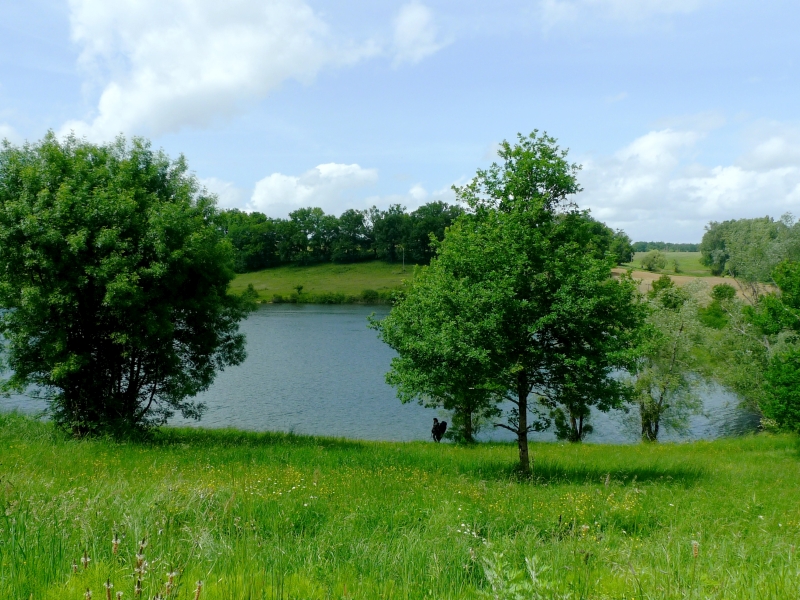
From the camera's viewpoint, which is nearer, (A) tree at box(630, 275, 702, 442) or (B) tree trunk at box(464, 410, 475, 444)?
(B) tree trunk at box(464, 410, 475, 444)

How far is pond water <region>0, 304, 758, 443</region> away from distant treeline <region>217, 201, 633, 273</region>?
65314 millimetres

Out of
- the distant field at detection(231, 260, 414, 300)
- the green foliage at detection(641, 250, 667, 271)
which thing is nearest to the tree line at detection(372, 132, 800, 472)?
the distant field at detection(231, 260, 414, 300)

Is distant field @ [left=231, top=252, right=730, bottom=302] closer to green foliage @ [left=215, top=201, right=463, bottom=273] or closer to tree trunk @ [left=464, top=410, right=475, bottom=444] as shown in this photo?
green foliage @ [left=215, top=201, right=463, bottom=273]

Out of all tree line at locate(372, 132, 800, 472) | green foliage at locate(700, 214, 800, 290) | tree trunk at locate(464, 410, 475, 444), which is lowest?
tree trunk at locate(464, 410, 475, 444)

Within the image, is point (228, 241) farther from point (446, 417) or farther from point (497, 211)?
point (446, 417)

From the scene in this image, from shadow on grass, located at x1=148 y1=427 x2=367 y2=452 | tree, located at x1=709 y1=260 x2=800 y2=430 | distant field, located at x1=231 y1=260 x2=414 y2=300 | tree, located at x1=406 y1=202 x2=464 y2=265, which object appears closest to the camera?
shadow on grass, located at x1=148 y1=427 x2=367 y2=452

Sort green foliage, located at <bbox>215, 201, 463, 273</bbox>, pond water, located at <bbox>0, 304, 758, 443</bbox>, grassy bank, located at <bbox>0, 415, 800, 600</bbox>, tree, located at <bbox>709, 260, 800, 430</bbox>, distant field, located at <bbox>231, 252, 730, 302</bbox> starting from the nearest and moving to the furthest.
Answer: grassy bank, located at <bbox>0, 415, 800, 600</bbox> < tree, located at <bbox>709, 260, 800, 430</bbox> < pond water, located at <bbox>0, 304, 758, 443</bbox> < distant field, located at <bbox>231, 252, 730, 302</bbox> < green foliage, located at <bbox>215, 201, 463, 273</bbox>

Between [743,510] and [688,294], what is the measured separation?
31.1 meters

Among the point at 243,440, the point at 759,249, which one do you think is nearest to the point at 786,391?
the point at 243,440

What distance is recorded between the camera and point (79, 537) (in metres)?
4.98

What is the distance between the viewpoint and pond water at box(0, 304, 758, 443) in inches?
1390

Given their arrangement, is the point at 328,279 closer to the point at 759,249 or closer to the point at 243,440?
the point at 759,249

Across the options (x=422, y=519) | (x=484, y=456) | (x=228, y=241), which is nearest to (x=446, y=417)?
(x=484, y=456)

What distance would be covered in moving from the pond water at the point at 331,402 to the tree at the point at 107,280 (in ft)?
42.6
